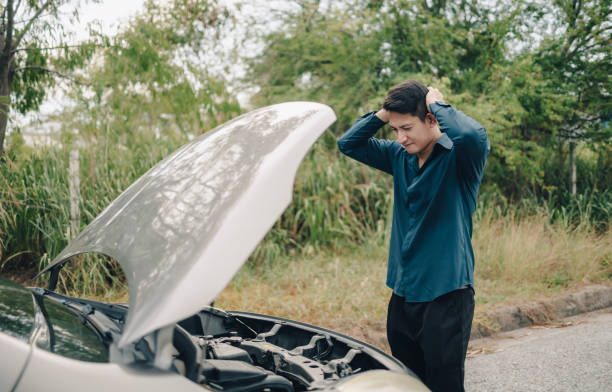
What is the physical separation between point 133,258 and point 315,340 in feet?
3.37

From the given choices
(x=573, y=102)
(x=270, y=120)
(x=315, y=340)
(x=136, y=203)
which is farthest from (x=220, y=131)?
(x=573, y=102)

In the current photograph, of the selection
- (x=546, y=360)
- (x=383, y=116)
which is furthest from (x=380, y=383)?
(x=546, y=360)

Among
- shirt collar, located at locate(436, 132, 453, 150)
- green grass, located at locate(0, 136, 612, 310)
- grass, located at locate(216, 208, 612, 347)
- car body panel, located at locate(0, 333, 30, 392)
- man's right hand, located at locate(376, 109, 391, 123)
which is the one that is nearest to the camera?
car body panel, located at locate(0, 333, 30, 392)

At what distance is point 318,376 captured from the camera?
186 cm

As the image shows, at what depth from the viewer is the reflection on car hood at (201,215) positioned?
1.32 m

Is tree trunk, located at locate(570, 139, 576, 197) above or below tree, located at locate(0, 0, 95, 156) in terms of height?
below

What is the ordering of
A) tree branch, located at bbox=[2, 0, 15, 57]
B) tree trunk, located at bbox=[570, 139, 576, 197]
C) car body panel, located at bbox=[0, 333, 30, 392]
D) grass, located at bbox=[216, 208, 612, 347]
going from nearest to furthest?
car body panel, located at bbox=[0, 333, 30, 392] < grass, located at bbox=[216, 208, 612, 347] < tree branch, located at bbox=[2, 0, 15, 57] < tree trunk, located at bbox=[570, 139, 576, 197]

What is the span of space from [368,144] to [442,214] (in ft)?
2.34

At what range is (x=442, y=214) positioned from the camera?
2.27 meters

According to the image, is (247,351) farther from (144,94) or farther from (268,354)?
(144,94)

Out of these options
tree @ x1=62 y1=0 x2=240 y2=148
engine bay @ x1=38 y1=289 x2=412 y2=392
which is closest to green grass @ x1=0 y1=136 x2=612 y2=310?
tree @ x1=62 y1=0 x2=240 y2=148

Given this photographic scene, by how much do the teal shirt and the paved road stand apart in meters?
1.73

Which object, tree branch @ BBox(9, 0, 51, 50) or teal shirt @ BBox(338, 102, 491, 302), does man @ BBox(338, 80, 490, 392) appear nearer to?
teal shirt @ BBox(338, 102, 491, 302)

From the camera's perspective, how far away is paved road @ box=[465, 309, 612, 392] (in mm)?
3561
